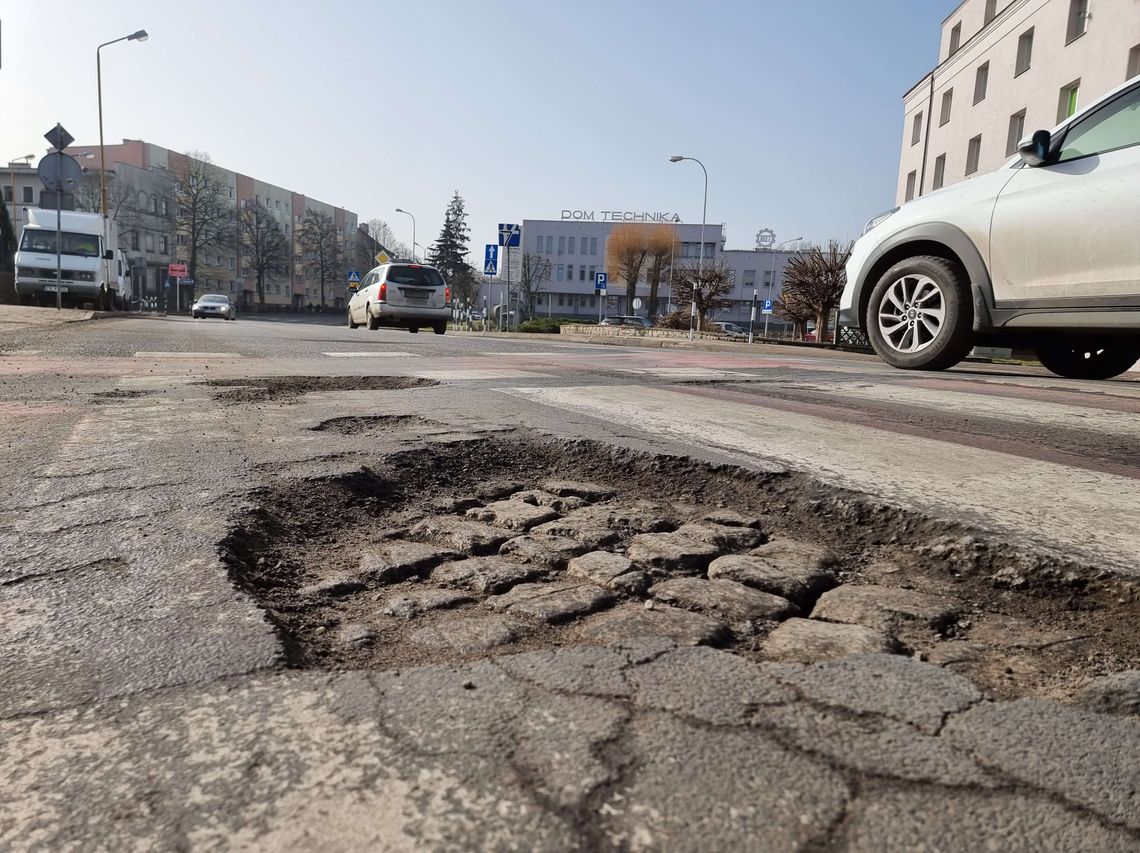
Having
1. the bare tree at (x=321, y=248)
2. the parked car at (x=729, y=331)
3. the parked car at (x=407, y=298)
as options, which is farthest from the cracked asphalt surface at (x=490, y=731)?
the bare tree at (x=321, y=248)

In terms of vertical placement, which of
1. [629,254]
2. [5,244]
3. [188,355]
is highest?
[629,254]

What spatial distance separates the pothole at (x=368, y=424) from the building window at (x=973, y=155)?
29.4m

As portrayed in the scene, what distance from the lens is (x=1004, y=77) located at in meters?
25.5

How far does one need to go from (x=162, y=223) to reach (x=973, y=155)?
62745 millimetres

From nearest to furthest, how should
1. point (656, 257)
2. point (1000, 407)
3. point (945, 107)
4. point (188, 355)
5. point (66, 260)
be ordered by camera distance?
point (1000, 407), point (188, 355), point (66, 260), point (945, 107), point (656, 257)

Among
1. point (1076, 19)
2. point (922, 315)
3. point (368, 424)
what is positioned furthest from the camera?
point (1076, 19)

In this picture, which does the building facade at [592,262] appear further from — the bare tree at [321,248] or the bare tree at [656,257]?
the bare tree at [321,248]

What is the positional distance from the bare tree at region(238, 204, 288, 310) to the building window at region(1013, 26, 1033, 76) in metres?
62.7

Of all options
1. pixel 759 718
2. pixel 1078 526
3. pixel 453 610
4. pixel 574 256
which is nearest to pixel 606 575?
pixel 453 610

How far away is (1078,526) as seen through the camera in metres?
2.02

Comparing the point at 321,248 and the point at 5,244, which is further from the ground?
the point at 321,248

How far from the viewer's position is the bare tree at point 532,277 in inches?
3430

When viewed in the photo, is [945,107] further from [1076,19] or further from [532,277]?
[532,277]

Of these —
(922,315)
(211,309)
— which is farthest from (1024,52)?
(211,309)
